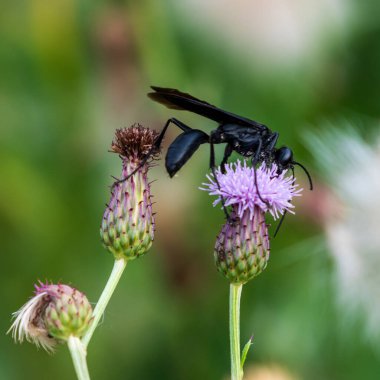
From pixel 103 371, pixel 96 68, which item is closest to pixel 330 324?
pixel 103 371

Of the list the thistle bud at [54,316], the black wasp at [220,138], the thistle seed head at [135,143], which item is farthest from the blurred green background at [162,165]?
the thistle bud at [54,316]

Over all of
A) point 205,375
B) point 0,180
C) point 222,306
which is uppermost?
point 0,180

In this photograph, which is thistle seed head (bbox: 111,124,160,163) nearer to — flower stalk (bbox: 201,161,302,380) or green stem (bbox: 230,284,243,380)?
flower stalk (bbox: 201,161,302,380)

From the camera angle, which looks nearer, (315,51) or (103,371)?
(103,371)

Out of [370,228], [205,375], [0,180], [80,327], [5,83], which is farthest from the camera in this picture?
[5,83]

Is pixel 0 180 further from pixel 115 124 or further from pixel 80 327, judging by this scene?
pixel 80 327

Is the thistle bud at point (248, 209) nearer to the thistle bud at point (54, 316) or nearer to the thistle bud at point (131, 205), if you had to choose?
the thistle bud at point (131, 205)
